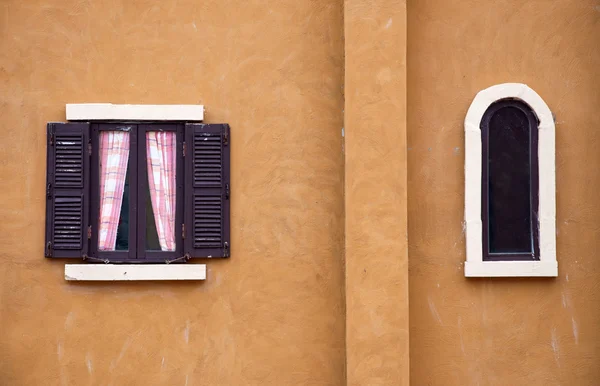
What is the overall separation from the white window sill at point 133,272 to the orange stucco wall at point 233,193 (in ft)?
0.31

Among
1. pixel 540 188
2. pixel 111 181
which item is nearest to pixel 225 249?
pixel 111 181

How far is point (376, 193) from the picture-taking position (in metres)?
5.64

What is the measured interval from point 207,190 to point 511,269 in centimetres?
256

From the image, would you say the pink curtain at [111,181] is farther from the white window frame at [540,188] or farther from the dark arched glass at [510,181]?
the dark arched glass at [510,181]

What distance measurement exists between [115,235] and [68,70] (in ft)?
4.64

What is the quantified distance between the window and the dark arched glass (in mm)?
2160

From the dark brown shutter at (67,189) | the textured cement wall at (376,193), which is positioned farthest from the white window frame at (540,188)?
the dark brown shutter at (67,189)

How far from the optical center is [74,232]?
19.2 feet

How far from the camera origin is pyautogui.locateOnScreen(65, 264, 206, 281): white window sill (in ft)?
19.1

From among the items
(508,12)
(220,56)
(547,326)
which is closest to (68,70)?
(220,56)

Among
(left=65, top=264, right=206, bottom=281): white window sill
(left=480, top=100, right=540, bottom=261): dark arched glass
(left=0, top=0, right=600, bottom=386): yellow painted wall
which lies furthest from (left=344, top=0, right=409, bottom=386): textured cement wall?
(left=65, top=264, right=206, bottom=281): white window sill

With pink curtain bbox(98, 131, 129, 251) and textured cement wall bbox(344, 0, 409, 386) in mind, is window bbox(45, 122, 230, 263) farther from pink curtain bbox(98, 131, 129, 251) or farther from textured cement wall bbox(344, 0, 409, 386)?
textured cement wall bbox(344, 0, 409, 386)

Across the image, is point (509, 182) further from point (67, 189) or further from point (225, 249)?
point (67, 189)

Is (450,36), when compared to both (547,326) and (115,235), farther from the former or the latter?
(115,235)
